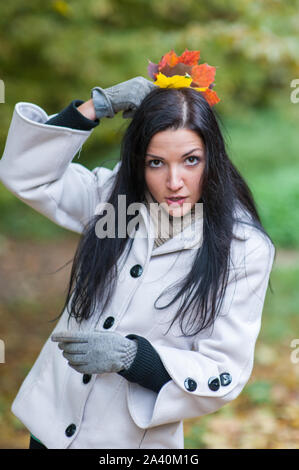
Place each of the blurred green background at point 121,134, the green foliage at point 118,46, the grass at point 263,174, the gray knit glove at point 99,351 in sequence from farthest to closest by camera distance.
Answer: the grass at point 263,174 → the green foliage at point 118,46 → the blurred green background at point 121,134 → the gray knit glove at point 99,351

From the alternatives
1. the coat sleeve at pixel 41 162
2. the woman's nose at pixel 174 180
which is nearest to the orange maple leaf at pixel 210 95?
the woman's nose at pixel 174 180

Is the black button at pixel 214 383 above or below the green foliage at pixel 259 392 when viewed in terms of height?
above

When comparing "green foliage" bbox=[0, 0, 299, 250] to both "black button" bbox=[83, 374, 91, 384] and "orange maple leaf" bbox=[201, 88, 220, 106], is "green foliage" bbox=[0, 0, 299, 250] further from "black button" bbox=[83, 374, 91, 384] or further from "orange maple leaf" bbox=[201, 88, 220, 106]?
"black button" bbox=[83, 374, 91, 384]

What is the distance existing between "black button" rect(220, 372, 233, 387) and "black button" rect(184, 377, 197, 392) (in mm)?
87

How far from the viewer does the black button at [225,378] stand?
166 centimetres

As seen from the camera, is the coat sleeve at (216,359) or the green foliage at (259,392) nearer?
the coat sleeve at (216,359)

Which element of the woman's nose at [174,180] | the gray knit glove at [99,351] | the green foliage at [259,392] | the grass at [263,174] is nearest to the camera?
the gray knit glove at [99,351]

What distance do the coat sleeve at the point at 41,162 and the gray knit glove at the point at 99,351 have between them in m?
0.51

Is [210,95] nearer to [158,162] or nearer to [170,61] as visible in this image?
[170,61]

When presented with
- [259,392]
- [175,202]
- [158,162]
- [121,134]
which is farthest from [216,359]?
[121,134]

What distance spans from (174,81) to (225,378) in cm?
90

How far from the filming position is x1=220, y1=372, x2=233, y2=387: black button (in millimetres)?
1657

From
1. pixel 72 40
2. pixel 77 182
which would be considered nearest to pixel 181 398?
pixel 77 182

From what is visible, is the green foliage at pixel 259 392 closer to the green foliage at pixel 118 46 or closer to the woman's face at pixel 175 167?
the green foliage at pixel 118 46
